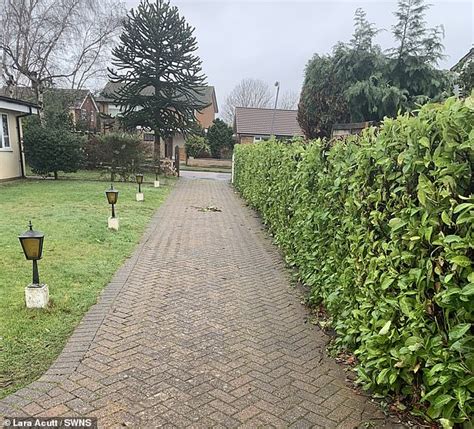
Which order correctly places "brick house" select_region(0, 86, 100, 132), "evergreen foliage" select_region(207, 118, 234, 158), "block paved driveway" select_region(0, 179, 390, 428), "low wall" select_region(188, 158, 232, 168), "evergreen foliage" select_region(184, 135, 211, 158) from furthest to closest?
"evergreen foliage" select_region(207, 118, 234, 158), "low wall" select_region(188, 158, 232, 168), "evergreen foliage" select_region(184, 135, 211, 158), "brick house" select_region(0, 86, 100, 132), "block paved driveway" select_region(0, 179, 390, 428)

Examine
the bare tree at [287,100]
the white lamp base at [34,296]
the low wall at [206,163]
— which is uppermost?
the bare tree at [287,100]

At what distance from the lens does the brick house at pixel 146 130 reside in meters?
27.0

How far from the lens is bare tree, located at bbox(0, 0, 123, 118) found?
24.0 m

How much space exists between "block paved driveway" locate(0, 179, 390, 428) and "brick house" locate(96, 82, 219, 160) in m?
21.1

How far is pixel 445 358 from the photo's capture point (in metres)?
1.99

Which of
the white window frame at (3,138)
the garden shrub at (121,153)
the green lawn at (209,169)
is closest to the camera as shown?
the white window frame at (3,138)

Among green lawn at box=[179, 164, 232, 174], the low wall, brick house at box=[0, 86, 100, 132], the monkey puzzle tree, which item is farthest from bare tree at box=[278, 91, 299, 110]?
the monkey puzzle tree

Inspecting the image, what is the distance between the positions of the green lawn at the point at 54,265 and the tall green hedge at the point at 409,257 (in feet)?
8.09

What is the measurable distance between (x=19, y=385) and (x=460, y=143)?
315cm

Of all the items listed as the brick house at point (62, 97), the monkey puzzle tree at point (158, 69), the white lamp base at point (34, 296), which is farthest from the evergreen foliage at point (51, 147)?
the white lamp base at point (34, 296)

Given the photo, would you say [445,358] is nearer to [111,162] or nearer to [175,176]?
[111,162]

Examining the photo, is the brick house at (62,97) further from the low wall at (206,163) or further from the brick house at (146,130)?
the low wall at (206,163)

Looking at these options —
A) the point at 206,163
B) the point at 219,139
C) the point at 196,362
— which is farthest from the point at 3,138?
the point at 219,139

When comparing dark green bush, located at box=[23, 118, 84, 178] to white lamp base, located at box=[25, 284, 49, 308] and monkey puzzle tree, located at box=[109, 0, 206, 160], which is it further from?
white lamp base, located at box=[25, 284, 49, 308]
